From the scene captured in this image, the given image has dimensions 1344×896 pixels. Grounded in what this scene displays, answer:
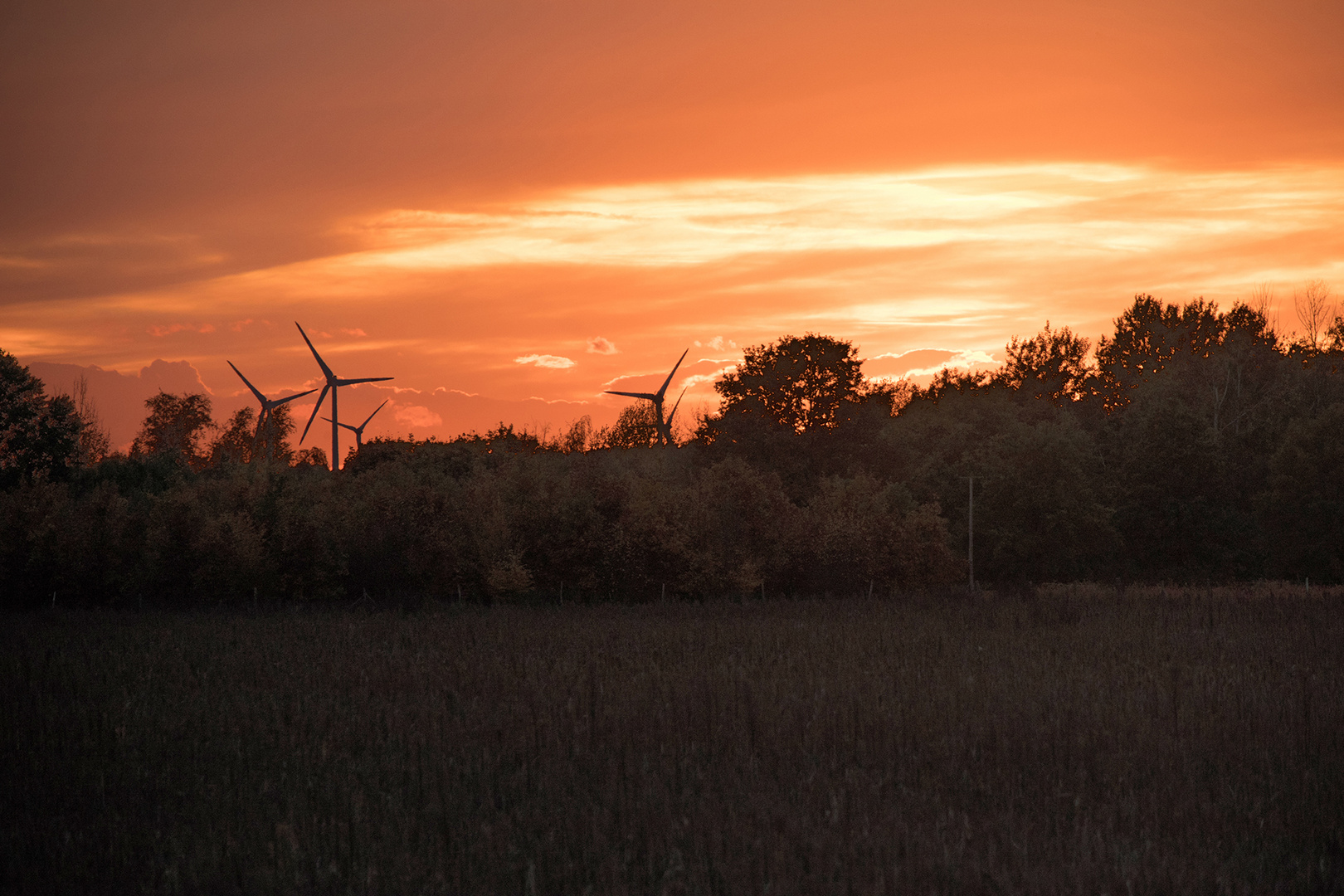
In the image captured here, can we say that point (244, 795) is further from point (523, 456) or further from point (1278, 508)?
point (1278, 508)

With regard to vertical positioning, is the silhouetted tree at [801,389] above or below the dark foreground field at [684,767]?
above

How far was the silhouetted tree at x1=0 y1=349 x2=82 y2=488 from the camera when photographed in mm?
53250

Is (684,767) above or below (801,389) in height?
below

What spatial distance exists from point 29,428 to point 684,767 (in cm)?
5430

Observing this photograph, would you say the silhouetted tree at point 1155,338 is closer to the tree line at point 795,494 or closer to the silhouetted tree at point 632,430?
the tree line at point 795,494

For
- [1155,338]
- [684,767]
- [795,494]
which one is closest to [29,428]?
[795,494]

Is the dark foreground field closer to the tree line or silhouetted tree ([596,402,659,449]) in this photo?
the tree line

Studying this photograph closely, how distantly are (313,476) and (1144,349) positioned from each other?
87.8 meters

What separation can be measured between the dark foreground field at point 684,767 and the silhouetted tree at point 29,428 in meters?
36.0

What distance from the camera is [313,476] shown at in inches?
1684

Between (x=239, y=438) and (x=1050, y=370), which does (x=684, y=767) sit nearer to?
(x=1050, y=370)

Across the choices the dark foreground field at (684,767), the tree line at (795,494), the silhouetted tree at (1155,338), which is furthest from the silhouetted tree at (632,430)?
the dark foreground field at (684,767)

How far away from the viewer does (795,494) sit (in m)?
57.2

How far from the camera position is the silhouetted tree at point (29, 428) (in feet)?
175
